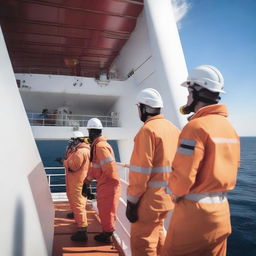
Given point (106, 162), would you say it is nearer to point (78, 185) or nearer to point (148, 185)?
point (78, 185)

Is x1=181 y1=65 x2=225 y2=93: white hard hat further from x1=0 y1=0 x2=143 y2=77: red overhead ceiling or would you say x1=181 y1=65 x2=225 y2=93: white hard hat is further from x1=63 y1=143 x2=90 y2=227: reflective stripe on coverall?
x1=0 y1=0 x2=143 y2=77: red overhead ceiling

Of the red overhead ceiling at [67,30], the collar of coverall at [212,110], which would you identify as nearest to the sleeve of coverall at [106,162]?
the collar of coverall at [212,110]

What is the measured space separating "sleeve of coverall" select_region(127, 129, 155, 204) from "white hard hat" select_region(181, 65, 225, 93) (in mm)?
512

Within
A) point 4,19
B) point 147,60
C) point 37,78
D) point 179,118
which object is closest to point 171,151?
point 179,118

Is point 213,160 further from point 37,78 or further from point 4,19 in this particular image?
point 4,19

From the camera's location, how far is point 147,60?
727 cm

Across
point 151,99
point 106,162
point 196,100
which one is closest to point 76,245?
point 106,162

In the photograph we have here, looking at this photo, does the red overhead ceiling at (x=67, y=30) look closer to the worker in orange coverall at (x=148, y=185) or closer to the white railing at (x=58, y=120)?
the white railing at (x=58, y=120)

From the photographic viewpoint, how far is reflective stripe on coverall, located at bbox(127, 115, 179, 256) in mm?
1632

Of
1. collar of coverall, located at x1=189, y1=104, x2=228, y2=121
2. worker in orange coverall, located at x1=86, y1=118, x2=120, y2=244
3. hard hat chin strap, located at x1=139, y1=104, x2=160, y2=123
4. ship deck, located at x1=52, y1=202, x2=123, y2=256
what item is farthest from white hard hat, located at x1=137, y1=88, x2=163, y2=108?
ship deck, located at x1=52, y1=202, x2=123, y2=256

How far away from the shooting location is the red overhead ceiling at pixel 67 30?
21.2 ft

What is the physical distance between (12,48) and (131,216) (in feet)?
31.6

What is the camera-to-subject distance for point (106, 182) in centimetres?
270

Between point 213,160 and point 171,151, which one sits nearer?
point 213,160
